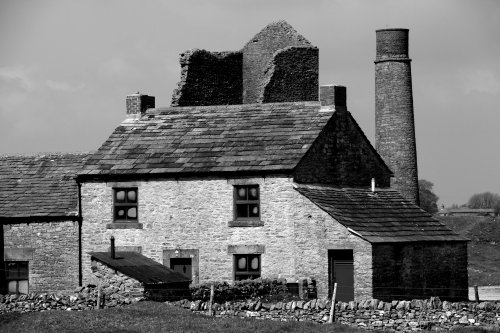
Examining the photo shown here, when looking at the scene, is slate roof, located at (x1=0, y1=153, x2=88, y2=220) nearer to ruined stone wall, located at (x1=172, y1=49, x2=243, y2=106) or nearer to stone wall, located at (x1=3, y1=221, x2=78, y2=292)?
stone wall, located at (x1=3, y1=221, x2=78, y2=292)

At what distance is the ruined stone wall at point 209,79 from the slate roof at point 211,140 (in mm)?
3810

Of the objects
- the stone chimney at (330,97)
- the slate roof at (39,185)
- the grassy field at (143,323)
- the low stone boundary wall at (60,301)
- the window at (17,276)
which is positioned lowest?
the grassy field at (143,323)

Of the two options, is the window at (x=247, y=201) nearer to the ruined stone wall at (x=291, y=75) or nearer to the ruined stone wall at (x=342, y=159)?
the ruined stone wall at (x=342, y=159)

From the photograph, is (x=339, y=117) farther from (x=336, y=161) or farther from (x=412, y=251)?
(x=412, y=251)

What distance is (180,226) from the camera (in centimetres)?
4353

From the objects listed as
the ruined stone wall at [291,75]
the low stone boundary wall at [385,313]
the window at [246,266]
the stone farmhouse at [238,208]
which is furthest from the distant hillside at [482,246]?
the low stone boundary wall at [385,313]

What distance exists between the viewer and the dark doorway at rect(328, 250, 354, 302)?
40.1 meters

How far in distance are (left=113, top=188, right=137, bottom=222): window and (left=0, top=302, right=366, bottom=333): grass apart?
11.0 meters

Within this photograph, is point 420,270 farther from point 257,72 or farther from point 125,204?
point 257,72

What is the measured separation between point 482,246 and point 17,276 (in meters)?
33.7

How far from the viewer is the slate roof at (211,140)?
4312cm

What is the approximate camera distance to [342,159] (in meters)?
44.9

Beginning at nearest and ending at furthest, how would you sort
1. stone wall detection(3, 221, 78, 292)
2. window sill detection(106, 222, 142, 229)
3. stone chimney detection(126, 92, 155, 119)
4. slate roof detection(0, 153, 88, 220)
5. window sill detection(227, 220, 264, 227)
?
window sill detection(227, 220, 264, 227), window sill detection(106, 222, 142, 229), stone wall detection(3, 221, 78, 292), slate roof detection(0, 153, 88, 220), stone chimney detection(126, 92, 155, 119)

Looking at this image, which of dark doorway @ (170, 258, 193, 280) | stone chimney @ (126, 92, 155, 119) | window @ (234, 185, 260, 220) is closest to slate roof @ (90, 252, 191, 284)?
dark doorway @ (170, 258, 193, 280)
